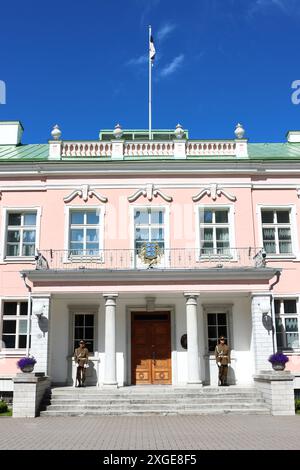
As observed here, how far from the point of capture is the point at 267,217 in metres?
19.8

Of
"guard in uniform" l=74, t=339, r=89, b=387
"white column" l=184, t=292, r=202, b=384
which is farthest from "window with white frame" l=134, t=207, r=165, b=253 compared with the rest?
"guard in uniform" l=74, t=339, r=89, b=387

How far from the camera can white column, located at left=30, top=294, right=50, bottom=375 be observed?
16609 mm

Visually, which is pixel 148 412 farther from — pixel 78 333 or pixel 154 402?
pixel 78 333

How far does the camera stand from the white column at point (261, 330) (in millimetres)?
16734

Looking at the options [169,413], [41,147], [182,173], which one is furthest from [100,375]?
[41,147]

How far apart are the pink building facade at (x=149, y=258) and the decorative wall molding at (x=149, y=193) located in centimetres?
4

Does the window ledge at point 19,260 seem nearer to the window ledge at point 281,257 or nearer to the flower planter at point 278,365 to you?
the window ledge at point 281,257

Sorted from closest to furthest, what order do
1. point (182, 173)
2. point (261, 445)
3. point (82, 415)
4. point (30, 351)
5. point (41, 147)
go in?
point (261, 445)
point (82, 415)
point (30, 351)
point (182, 173)
point (41, 147)

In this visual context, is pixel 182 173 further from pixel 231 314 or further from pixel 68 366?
pixel 68 366

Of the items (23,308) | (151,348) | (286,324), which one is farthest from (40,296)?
(286,324)

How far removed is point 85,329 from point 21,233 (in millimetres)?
4349

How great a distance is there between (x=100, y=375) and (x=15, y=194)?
7.48m

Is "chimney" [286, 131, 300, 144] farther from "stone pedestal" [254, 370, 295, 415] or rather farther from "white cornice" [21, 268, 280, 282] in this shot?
"stone pedestal" [254, 370, 295, 415]

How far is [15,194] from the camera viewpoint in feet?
64.6
